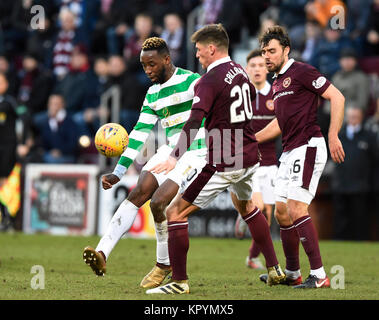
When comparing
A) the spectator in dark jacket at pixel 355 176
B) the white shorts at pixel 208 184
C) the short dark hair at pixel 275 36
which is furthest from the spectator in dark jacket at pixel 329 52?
the white shorts at pixel 208 184

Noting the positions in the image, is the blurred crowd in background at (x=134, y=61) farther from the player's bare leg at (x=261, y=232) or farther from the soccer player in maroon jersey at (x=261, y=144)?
the player's bare leg at (x=261, y=232)

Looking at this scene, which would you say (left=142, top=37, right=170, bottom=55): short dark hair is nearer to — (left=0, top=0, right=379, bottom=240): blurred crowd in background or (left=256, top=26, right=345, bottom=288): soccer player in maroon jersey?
(left=256, top=26, right=345, bottom=288): soccer player in maroon jersey

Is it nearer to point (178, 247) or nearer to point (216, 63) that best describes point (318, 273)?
point (178, 247)

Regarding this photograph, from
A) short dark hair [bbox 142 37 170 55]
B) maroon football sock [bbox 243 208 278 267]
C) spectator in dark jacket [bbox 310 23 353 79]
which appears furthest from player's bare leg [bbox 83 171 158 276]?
spectator in dark jacket [bbox 310 23 353 79]

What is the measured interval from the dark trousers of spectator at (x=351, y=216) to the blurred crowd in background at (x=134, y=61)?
0.02 metres

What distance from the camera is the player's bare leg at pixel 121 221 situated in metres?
7.22

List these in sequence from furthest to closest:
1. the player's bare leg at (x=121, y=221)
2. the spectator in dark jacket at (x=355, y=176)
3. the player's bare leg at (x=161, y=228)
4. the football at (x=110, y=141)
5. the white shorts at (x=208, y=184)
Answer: the spectator in dark jacket at (x=355, y=176), the football at (x=110, y=141), the player's bare leg at (x=161, y=228), the player's bare leg at (x=121, y=221), the white shorts at (x=208, y=184)

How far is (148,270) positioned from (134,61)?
8.92 m

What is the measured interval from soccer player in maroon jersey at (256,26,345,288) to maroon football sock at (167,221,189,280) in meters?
1.24

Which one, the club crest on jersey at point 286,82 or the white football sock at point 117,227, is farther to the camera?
the club crest on jersey at point 286,82

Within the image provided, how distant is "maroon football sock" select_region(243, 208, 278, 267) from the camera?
7672 millimetres

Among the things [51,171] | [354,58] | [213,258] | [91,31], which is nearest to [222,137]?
[213,258]

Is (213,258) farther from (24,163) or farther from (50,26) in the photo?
(50,26)

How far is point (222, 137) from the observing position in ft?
23.2
